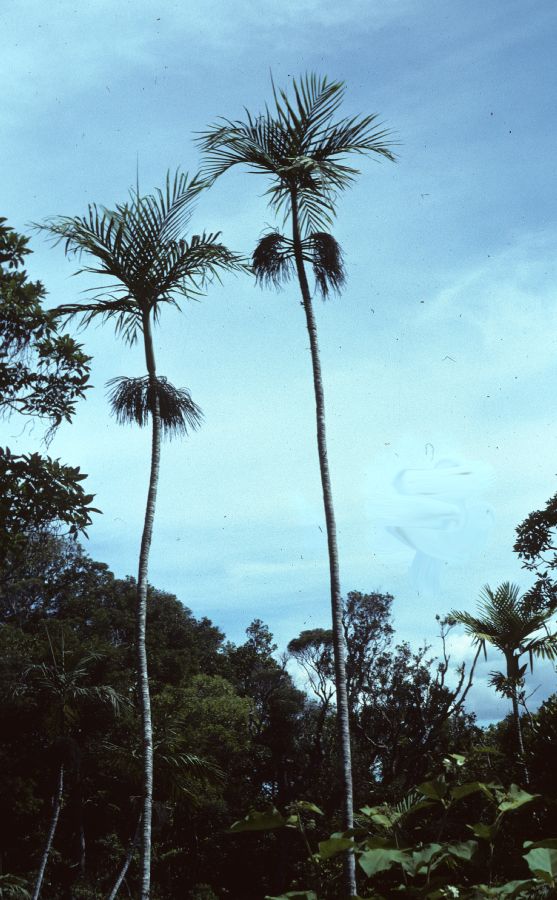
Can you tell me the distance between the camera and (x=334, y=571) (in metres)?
11.1

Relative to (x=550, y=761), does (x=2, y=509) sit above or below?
above

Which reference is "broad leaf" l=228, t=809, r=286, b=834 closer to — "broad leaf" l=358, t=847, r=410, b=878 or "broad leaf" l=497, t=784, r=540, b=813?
"broad leaf" l=358, t=847, r=410, b=878

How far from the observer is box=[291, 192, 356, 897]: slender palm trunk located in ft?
32.2

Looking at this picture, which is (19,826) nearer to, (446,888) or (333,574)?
(333,574)

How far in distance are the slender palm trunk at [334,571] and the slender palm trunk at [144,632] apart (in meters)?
2.64

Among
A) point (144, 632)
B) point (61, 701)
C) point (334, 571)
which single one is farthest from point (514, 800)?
point (61, 701)

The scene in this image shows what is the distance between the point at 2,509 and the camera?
1032 centimetres

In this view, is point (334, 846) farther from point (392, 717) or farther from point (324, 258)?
point (392, 717)

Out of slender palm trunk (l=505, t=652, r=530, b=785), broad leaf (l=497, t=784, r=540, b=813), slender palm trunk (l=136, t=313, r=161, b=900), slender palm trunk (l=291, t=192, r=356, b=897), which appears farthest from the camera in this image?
slender palm trunk (l=505, t=652, r=530, b=785)

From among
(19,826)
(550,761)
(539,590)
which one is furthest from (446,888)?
(19,826)

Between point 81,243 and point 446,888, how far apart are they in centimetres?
1146

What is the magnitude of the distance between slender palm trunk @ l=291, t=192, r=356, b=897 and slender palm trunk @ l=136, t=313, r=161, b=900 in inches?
104

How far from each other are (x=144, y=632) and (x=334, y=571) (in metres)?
3.38

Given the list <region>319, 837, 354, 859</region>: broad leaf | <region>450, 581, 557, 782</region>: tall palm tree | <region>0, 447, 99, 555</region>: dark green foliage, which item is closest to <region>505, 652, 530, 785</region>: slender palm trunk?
<region>450, 581, 557, 782</region>: tall palm tree
